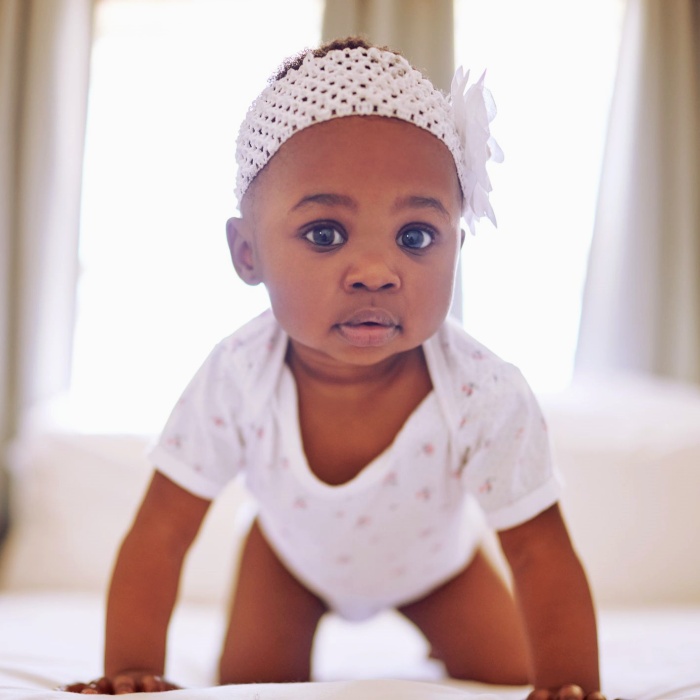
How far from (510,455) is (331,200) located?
36 cm

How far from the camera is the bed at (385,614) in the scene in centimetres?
132

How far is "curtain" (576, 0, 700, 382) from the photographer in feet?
7.00

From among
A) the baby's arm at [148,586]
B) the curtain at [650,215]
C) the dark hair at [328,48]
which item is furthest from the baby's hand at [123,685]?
the curtain at [650,215]

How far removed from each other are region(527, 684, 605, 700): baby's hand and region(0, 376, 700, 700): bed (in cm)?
36

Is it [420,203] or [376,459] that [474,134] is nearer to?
[420,203]

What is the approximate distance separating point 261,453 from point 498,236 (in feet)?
4.31

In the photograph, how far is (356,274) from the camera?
83 centimetres

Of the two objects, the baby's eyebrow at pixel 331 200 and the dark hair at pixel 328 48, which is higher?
the dark hair at pixel 328 48

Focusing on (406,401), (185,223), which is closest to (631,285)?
(185,223)

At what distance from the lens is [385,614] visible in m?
1.64

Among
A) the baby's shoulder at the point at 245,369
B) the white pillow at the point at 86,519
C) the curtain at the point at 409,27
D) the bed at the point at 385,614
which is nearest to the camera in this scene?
the baby's shoulder at the point at 245,369

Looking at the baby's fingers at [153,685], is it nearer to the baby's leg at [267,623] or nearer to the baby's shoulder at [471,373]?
the baby's leg at [267,623]

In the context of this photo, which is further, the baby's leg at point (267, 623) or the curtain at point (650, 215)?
the curtain at point (650, 215)

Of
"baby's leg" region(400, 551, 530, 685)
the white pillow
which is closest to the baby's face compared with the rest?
"baby's leg" region(400, 551, 530, 685)
